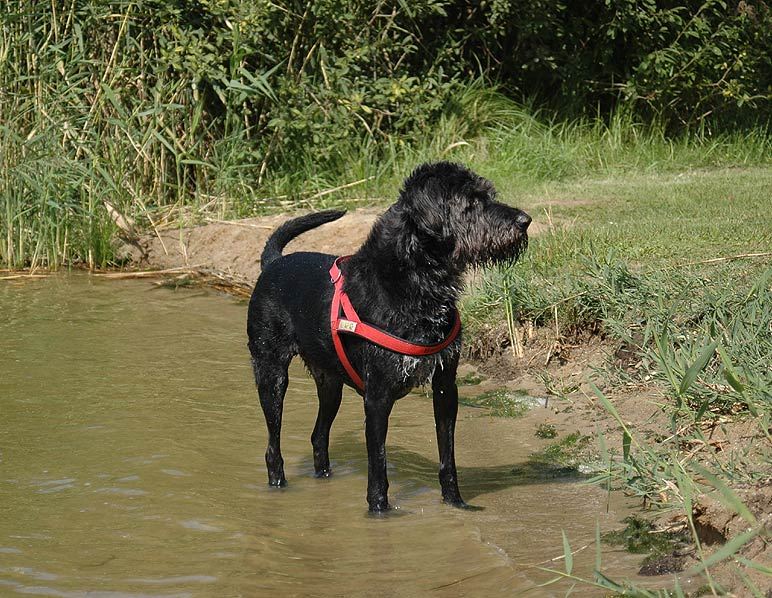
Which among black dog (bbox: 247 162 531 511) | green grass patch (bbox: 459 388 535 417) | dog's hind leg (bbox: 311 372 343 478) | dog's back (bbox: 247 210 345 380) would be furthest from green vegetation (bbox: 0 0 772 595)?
black dog (bbox: 247 162 531 511)

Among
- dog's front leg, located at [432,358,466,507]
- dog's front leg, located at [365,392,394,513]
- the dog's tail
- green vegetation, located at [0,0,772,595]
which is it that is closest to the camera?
dog's front leg, located at [365,392,394,513]

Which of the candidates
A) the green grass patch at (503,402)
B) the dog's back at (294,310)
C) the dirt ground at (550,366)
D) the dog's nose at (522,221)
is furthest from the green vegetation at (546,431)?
the dog's nose at (522,221)

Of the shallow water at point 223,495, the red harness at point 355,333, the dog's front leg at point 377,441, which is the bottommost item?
the shallow water at point 223,495

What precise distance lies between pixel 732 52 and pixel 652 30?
3.34 ft

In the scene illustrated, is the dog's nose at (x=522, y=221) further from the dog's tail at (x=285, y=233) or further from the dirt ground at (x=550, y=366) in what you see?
the dog's tail at (x=285, y=233)

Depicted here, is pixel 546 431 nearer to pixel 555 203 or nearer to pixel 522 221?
pixel 522 221

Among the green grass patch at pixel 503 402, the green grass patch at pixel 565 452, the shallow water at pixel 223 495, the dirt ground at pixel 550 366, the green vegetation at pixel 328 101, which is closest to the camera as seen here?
the dirt ground at pixel 550 366

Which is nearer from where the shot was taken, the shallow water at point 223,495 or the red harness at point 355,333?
the shallow water at point 223,495

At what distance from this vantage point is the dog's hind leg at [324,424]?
6.34 meters

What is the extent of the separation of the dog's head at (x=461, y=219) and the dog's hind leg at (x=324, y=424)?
4.36 feet

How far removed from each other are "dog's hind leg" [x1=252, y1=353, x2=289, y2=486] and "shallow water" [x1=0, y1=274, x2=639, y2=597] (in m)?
0.11

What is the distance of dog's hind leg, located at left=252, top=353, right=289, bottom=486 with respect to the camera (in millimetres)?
6145

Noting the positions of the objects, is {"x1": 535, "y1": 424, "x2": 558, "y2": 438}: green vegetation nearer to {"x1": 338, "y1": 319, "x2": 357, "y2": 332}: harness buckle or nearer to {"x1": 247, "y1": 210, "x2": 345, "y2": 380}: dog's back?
{"x1": 247, "y1": 210, "x2": 345, "y2": 380}: dog's back

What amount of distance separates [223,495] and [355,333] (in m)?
1.22
